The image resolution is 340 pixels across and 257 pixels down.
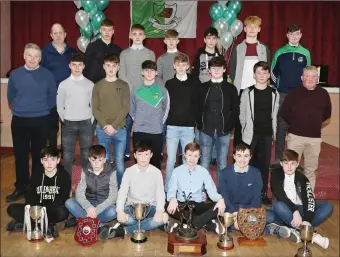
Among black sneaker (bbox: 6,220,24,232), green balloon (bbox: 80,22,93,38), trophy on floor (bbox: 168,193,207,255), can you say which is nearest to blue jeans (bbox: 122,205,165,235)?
trophy on floor (bbox: 168,193,207,255)

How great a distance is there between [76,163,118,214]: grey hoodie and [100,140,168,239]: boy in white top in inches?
4.7

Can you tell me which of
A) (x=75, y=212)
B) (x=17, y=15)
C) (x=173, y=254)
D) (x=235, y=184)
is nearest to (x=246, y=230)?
(x=235, y=184)

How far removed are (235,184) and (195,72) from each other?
147cm

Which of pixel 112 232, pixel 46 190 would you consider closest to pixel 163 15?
pixel 46 190

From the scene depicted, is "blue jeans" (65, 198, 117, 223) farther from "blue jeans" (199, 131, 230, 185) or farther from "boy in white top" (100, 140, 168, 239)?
"blue jeans" (199, 131, 230, 185)

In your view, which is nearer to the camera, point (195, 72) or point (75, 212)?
point (75, 212)

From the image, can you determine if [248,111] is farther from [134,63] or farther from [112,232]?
[112,232]

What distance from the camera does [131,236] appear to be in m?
3.99

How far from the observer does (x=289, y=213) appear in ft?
12.9

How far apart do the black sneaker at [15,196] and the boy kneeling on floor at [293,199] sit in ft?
8.85

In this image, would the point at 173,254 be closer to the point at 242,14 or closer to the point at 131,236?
the point at 131,236

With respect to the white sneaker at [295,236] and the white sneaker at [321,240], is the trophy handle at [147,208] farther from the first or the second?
the white sneaker at [321,240]

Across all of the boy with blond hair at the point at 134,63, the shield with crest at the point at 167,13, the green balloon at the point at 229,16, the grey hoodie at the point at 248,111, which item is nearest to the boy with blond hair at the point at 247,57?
the grey hoodie at the point at 248,111

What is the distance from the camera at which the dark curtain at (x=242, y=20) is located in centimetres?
895
